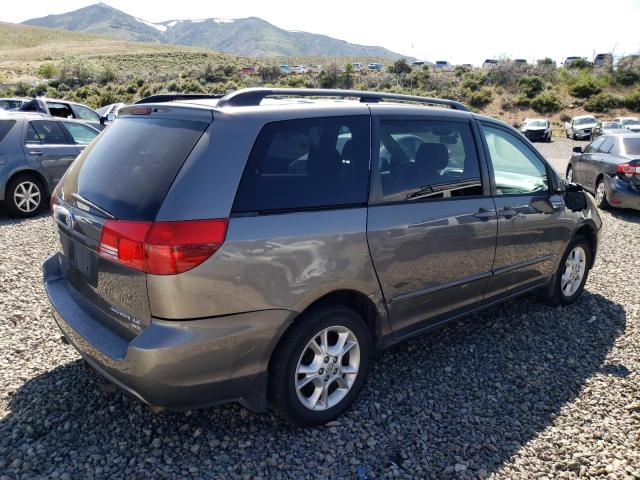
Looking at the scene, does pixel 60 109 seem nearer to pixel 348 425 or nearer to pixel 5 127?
pixel 5 127

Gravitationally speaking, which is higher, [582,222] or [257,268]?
[257,268]

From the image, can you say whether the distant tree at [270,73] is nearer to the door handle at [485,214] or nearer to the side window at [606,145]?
the side window at [606,145]

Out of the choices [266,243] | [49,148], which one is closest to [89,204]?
[266,243]

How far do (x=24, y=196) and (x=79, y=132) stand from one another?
5.42 feet

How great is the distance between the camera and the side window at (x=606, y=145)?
33.3 ft

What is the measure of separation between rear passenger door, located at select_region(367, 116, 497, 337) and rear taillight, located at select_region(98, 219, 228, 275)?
98 cm

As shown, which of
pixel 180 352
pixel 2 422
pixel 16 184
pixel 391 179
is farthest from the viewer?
pixel 16 184

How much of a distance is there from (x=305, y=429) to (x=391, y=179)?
1576 millimetres

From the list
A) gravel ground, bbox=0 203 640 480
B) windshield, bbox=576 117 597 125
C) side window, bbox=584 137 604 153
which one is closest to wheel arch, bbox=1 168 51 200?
gravel ground, bbox=0 203 640 480

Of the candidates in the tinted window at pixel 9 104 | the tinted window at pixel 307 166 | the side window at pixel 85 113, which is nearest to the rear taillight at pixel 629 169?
the tinted window at pixel 307 166

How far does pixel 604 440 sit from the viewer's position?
3.04 metres

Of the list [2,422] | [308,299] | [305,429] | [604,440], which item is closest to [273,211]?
[308,299]

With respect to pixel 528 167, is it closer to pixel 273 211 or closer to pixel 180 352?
pixel 273 211

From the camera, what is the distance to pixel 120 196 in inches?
102
